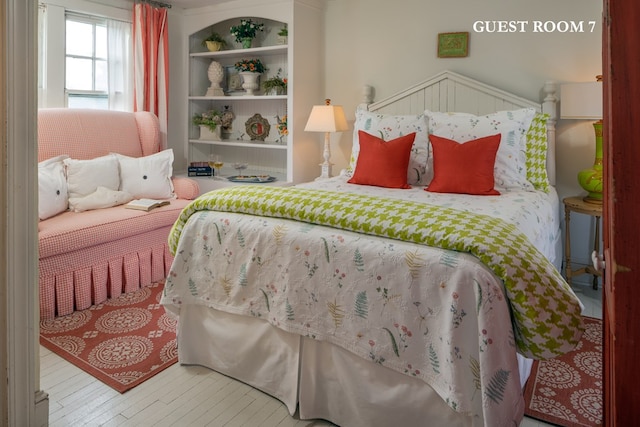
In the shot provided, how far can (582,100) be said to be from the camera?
287 centimetres

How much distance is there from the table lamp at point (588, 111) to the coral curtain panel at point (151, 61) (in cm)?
321

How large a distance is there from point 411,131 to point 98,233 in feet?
6.63

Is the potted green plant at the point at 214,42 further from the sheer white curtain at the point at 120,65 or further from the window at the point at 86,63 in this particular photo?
the window at the point at 86,63

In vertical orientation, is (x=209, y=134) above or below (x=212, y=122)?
below

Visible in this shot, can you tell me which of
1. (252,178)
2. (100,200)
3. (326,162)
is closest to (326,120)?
(326,162)

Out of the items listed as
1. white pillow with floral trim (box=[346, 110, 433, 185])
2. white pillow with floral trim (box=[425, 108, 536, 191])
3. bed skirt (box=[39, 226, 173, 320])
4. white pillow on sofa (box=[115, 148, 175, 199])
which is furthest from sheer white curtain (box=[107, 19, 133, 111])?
white pillow with floral trim (box=[425, 108, 536, 191])

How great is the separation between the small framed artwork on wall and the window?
108 inches

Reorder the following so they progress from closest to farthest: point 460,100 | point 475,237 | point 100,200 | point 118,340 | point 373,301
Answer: point 475,237 → point 373,301 → point 118,340 → point 100,200 → point 460,100

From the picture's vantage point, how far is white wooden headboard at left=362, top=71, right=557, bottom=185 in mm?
3170

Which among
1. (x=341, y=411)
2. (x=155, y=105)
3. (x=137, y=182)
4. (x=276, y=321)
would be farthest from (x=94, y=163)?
(x=341, y=411)

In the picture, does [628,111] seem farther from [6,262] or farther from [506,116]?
[506,116]

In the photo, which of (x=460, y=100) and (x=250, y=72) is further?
(x=250, y=72)

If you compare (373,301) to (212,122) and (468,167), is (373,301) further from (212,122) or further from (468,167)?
(212,122)

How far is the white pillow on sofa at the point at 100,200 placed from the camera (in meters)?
3.10
